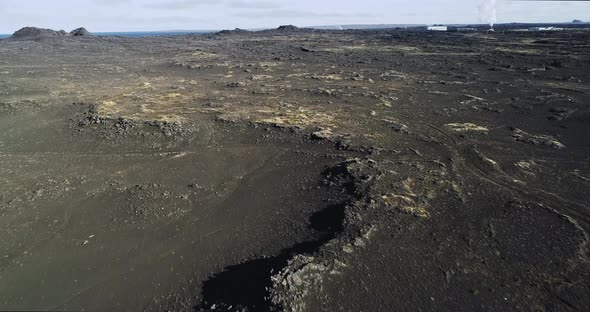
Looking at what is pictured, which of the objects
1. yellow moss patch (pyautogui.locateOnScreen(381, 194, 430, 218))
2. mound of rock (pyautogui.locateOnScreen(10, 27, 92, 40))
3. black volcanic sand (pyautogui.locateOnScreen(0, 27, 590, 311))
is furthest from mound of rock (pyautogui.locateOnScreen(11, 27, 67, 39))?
yellow moss patch (pyautogui.locateOnScreen(381, 194, 430, 218))

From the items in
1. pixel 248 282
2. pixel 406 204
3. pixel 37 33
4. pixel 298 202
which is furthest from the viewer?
pixel 37 33

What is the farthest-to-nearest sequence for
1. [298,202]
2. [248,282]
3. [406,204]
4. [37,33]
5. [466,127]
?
[37,33], [466,127], [298,202], [406,204], [248,282]

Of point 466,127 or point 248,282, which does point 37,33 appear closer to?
point 466,127

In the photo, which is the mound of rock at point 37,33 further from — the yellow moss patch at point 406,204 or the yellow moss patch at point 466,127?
the yellow moss patch at point 406,204

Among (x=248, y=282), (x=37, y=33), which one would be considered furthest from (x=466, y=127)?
(x=37, y=33)

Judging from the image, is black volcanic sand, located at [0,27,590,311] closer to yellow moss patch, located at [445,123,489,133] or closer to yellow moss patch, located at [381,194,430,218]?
yellow moss patch, located at [381,194,430,218]

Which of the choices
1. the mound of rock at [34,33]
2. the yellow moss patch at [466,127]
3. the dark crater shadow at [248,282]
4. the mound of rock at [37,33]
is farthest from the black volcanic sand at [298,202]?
the mound of rock at [34,33]

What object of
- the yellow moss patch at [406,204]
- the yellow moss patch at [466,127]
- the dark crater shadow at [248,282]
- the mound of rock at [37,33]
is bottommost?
the dark crater shadow at [248,282]
